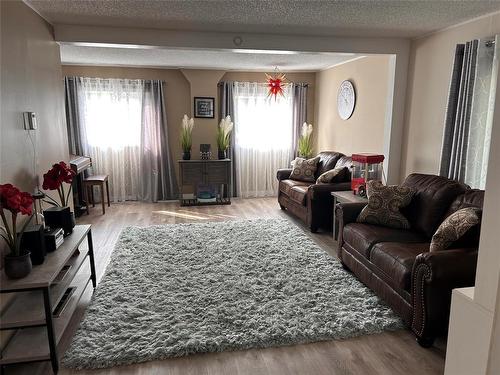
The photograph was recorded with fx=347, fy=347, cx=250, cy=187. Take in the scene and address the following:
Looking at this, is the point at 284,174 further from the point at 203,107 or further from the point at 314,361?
the point at 314,361

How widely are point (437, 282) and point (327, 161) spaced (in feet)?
11.3

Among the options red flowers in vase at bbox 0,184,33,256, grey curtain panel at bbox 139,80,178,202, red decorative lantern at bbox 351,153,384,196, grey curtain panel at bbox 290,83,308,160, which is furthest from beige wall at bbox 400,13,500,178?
grey curtain panel at bbox 139,80,178,202

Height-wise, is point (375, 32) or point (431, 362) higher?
point (375, 32)

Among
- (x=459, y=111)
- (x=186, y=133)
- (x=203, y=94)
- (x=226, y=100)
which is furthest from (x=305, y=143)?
(x=459, y=111)

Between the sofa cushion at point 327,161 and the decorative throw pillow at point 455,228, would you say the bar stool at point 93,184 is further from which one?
the decorative throw pillow at point 455,228

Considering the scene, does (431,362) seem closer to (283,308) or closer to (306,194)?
(283,308)

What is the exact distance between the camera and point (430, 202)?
3.06 metres

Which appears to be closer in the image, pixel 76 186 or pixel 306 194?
pixel 306 194

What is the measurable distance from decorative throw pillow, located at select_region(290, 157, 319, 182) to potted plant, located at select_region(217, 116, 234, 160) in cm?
137

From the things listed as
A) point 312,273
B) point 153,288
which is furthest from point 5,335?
point 312,273

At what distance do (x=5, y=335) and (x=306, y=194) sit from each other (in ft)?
11.6

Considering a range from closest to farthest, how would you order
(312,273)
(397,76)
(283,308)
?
(283,308) < (312,273) < (397,76)

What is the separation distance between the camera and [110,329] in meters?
2.37

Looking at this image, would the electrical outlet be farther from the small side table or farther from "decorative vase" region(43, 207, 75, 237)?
the small side table
